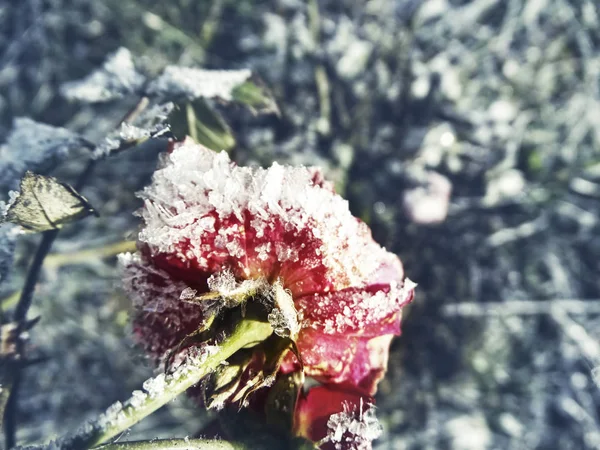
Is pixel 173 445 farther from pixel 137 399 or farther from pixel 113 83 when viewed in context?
pixel 113 83

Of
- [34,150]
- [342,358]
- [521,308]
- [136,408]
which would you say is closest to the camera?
[136,408]

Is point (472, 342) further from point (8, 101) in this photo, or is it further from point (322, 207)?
point (8, 101)

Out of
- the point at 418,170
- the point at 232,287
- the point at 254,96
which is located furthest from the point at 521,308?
the point at 232,287

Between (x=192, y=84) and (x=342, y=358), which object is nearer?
(x=342, y=358)

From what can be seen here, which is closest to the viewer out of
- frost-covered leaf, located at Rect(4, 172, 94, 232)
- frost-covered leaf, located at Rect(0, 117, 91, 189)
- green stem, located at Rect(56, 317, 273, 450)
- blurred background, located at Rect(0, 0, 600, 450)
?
green stem, located at Rect(56, 317, 273, 450)

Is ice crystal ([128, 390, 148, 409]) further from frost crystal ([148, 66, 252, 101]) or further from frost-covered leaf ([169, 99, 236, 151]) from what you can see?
frost crystal ([148, 66, 252, 101])

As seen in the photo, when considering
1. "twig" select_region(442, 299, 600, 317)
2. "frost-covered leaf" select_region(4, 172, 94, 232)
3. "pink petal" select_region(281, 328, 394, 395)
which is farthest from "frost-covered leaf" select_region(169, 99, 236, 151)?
"twig" select_region(442, 299, 600, 317)

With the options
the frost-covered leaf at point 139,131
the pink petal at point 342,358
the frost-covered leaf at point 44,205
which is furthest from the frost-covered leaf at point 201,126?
the pink petal at point 342,358
